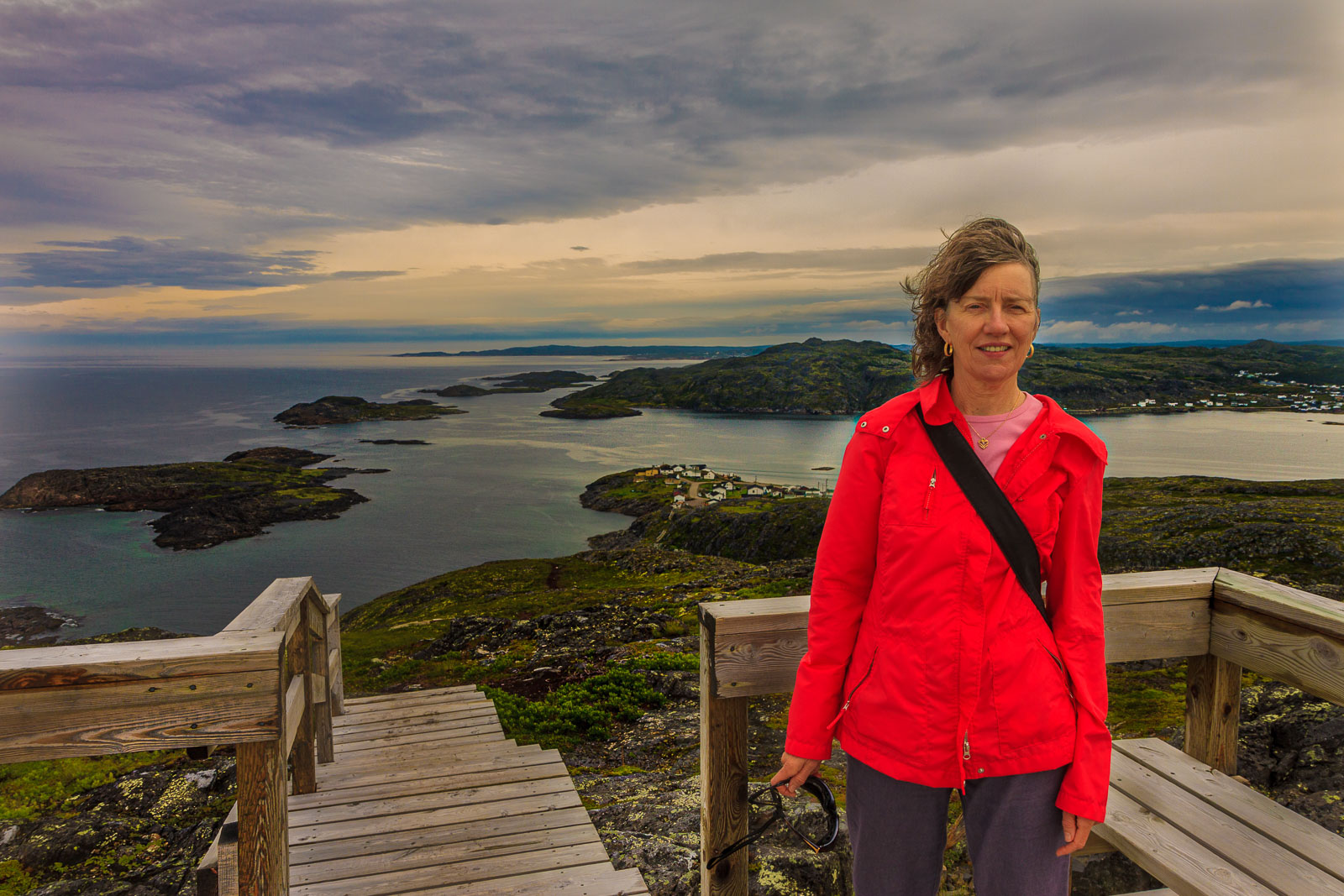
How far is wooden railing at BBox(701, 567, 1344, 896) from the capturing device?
2561mm

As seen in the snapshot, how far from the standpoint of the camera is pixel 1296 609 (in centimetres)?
275

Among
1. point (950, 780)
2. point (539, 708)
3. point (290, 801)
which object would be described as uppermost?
point (950, 780)

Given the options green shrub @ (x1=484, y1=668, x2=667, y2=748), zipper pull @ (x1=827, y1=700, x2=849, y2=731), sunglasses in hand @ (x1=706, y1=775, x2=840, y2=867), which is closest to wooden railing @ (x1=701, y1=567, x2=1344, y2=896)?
sunglasses in hand @ (x1=706, y1=775, x2=840, y2=867)

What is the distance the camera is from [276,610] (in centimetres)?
392

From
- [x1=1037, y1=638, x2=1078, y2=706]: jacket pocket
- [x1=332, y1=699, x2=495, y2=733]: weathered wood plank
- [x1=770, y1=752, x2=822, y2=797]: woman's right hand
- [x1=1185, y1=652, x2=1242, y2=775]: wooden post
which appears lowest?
[x1=332, y1=699, x2=495, y2=733]: weathered wood plank

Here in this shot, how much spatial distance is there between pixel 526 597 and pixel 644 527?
42724mm

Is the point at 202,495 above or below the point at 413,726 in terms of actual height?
below

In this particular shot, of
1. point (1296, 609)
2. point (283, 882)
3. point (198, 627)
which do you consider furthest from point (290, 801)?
point (198, 627)

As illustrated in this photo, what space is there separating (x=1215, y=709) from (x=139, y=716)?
14.0 feet

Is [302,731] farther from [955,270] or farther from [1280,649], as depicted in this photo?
[1280,649]

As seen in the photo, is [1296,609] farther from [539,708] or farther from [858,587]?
[539,708]

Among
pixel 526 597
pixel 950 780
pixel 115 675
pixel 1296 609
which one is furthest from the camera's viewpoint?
pixel 526 597

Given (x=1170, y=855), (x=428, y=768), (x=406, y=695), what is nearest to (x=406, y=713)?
(x=406, y=695)

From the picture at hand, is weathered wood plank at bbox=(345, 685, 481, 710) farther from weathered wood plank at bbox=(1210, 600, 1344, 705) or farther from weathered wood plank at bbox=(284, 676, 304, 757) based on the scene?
weathered wood plank at bbox=(1210, 600, 1344, 705)
